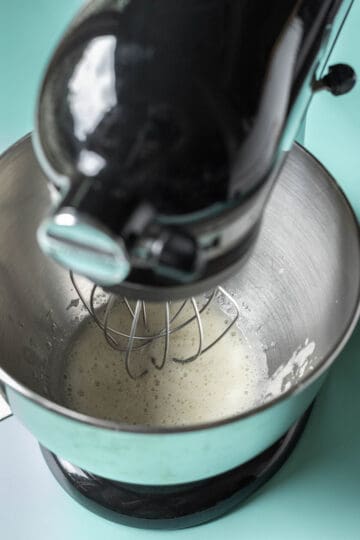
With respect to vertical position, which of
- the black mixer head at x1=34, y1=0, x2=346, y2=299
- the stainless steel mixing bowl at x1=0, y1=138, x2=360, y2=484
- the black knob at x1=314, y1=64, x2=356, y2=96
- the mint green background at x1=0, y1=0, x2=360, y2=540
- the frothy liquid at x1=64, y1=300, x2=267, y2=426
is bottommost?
the mint green background at x1=0, y1=0, x2=360, y2=540

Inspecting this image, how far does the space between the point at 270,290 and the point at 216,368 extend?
0.29 ft

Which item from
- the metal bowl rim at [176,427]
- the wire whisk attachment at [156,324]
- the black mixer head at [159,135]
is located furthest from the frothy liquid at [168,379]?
the black mixer head at [159,135]

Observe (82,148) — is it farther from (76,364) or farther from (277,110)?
(76,364)

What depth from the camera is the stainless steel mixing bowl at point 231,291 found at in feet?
1.43

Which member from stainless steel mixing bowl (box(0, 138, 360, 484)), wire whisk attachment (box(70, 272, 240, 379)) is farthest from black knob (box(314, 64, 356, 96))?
wire whisk attachment (box(70, 272, 240, 379))

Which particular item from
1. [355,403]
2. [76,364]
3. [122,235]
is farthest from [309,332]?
[122,235]

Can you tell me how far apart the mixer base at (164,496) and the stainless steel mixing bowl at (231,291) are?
7cm

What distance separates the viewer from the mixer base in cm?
57

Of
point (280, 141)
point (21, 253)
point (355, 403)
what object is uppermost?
point (280, 141)

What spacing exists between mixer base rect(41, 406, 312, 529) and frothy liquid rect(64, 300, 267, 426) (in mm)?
57

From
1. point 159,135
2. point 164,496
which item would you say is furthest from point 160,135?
point 164,496

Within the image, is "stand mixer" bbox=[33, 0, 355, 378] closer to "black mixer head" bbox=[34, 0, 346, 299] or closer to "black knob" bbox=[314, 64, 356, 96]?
"black mixer head" bbox=[34, 0, 346, 299]

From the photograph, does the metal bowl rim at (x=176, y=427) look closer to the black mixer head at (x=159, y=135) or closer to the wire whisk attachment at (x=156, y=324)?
the black mixer head at (x=159, y=135)

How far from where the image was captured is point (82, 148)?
33 cm
